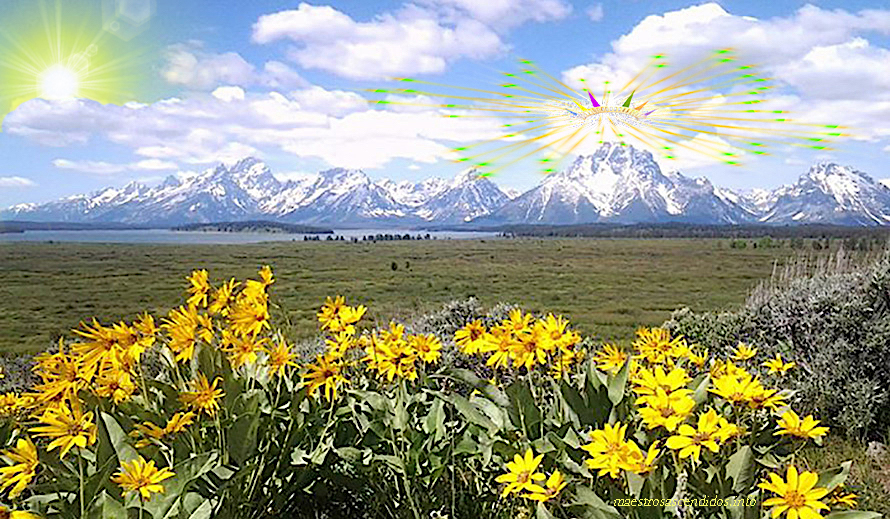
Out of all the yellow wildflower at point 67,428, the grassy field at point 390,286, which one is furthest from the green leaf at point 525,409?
the grassy field at point 390,286

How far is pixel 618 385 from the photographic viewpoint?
96.4 inches

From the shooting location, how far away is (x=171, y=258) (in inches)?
2800

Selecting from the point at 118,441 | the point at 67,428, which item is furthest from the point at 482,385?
A: the point at 67,428

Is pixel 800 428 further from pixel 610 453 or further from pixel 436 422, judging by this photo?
pixel 436 422

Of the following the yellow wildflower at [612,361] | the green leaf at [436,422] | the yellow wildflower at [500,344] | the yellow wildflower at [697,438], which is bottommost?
the green leaf at [436,422]

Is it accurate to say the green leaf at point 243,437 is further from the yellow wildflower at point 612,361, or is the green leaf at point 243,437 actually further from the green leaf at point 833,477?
the green leaf at point 833,477

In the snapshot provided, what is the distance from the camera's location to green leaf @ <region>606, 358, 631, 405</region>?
2428mm

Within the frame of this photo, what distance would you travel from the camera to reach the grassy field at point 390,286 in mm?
27766

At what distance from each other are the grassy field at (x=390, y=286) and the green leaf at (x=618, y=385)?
13257 mm

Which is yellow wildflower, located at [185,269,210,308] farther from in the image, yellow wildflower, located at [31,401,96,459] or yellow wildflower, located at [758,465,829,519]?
yellow wildflower, located at [758,465,829,519]

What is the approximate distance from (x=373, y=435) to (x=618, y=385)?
1.04m

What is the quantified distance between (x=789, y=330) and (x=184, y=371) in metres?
6.92

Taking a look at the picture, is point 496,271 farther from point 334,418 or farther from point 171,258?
point 334,418

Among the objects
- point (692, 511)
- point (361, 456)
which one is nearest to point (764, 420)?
point (692, 511)
